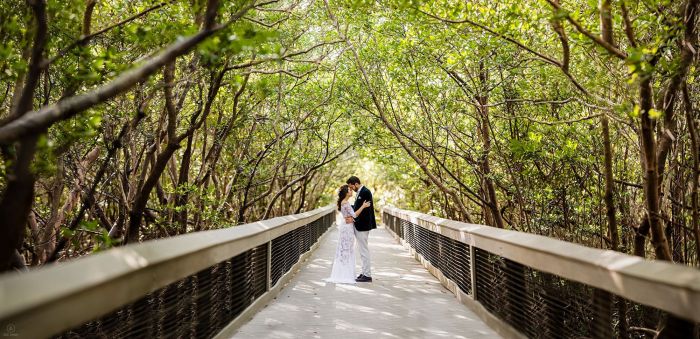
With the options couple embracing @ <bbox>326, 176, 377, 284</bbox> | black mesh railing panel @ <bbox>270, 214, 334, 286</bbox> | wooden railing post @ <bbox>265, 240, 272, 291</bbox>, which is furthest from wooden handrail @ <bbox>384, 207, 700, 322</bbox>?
couple embracing @ <bbox>326, 176, 377, 284</bbox>

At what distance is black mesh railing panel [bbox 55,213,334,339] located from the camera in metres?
3.40

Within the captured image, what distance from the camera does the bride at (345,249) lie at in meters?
9.88

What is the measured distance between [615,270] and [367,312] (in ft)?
13.8

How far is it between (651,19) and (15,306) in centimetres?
603

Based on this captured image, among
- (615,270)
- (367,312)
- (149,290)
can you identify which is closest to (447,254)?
(367,312)

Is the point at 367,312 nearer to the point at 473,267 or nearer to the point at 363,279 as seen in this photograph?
the point at 473,267

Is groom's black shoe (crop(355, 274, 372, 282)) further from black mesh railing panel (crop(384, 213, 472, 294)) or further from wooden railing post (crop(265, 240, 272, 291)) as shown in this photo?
wooden railing post (crop(265, 240, 272, 291))

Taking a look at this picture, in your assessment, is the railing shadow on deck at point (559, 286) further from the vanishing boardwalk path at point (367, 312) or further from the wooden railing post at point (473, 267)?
the vanishing boardwalk path at point (367, 312)

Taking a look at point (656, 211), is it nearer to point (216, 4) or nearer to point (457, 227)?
point (457, 227)

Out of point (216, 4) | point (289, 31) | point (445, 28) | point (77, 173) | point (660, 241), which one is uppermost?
point (289, 31)

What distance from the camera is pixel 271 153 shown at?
17.5 metres

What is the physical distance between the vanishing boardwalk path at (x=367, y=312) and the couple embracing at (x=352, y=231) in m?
0.33

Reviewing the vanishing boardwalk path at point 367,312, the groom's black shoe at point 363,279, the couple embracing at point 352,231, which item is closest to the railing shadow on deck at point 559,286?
the vanishing boardwalk path at point 367,312

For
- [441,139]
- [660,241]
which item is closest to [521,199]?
[660,241]
